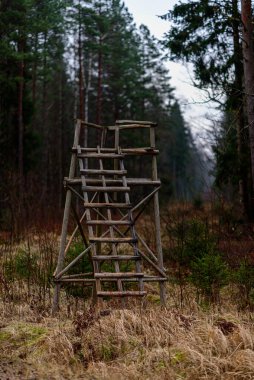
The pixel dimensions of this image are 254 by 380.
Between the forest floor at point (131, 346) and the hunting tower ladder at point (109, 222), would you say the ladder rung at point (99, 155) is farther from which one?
the forest floor at point (131, 346)

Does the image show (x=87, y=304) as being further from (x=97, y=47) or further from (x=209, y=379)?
(x=97, y=47)

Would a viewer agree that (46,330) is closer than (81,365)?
No

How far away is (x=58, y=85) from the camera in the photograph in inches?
1571

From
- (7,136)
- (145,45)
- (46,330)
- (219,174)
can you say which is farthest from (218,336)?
(145,45)

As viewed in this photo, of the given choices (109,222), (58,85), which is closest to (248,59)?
(109,222)

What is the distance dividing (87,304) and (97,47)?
923 inches

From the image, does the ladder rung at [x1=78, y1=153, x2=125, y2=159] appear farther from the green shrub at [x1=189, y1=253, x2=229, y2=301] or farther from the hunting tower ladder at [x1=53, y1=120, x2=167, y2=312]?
the green shrub at [x1=189, y1=253, x2=229, y2=301]

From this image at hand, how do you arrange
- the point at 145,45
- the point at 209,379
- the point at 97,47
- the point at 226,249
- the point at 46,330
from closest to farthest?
the point at 209,379, the point at 46,330, the point at 226,249, the point at 97,47, the point at 145,45

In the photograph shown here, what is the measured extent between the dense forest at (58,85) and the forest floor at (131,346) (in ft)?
23.3

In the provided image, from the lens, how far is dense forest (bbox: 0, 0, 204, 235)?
20078 millimetres

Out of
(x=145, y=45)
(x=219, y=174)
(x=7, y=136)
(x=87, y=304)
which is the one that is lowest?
(x=87, y=304)

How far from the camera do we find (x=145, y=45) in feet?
142

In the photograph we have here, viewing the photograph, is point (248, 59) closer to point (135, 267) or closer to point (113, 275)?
point (135, 267)

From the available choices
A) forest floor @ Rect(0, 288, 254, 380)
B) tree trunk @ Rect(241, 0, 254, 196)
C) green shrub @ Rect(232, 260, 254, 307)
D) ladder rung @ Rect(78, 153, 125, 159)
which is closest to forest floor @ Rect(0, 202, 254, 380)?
forest floor @ Rect(0, 288, 254, 380)
